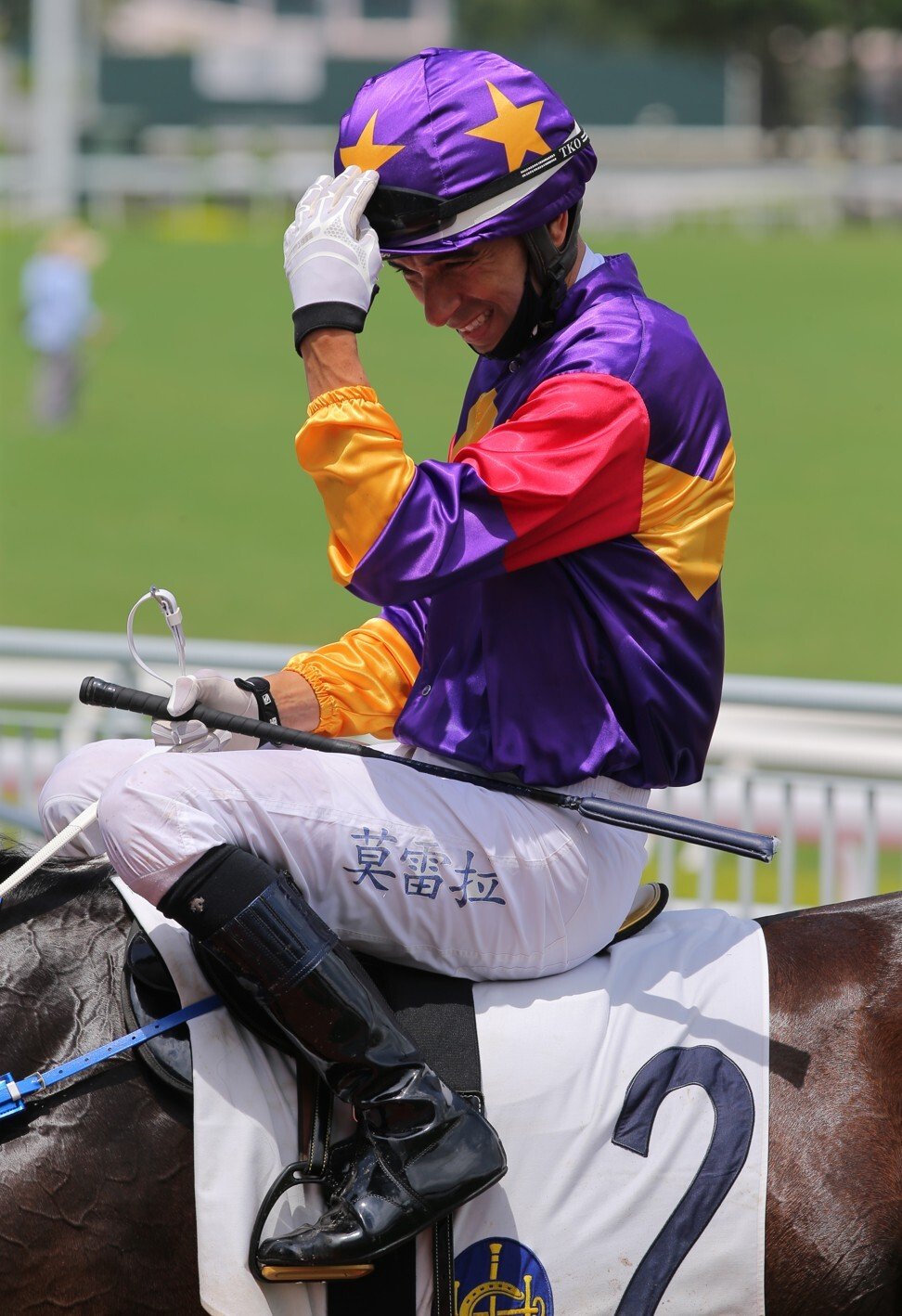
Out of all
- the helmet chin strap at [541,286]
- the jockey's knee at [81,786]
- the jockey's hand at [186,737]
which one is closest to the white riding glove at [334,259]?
the helmet chin strap at [541,286]

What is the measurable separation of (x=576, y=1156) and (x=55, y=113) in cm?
3264

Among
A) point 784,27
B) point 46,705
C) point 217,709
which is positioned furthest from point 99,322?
point 784,27

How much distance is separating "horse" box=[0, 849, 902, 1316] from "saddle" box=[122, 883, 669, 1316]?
0.12ft

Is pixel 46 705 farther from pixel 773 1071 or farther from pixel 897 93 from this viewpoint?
pixel 897 93

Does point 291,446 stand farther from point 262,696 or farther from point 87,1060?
point 87,1060

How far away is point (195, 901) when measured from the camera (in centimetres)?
228

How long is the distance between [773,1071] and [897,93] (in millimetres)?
63150

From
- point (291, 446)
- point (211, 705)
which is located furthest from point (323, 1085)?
point (291, 446)

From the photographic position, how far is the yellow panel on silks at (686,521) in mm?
2441

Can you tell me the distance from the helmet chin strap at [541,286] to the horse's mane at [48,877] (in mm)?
1065

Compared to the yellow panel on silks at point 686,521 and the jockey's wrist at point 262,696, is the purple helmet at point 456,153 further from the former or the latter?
the jockey's wrist at point 262,696

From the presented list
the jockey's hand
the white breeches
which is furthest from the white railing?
the jockey's hand

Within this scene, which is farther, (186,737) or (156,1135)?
(186,737)

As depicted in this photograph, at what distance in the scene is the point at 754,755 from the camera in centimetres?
516
